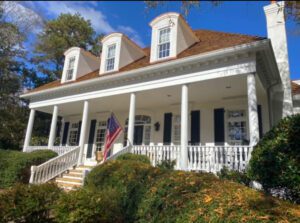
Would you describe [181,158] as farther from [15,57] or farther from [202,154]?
[15,57]

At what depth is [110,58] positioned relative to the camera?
1234 centimetres

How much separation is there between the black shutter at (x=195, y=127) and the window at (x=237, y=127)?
138 cm

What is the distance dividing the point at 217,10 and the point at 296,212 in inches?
128

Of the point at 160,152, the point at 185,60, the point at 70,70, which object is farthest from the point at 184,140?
the point at 70,70

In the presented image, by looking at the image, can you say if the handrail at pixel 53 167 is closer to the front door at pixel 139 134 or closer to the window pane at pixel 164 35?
the front door at pixel 139 134

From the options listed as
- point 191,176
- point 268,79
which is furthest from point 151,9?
point 268,79

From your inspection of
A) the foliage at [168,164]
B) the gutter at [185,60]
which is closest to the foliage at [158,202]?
the foliage at [168,164]

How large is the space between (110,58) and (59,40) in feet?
49.0

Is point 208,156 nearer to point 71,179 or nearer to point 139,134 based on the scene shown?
point 139,134

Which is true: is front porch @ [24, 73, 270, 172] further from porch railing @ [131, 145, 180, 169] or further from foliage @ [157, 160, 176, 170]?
foliage @ [157, 160, 176, 170]

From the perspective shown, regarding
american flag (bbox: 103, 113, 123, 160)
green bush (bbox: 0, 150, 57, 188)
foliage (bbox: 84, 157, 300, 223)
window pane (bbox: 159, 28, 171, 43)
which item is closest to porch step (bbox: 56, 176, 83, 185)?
green bush (bbox: 0, 150, 57, 188)

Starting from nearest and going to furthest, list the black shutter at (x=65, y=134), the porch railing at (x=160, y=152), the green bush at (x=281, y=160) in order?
1. the green bush at (x=281, y=160)
2. the porch railing at (x=160, y=152)
3. the black shutter at (x=65, y=134)

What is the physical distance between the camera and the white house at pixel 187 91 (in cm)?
816

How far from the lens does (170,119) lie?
12.1 meters
